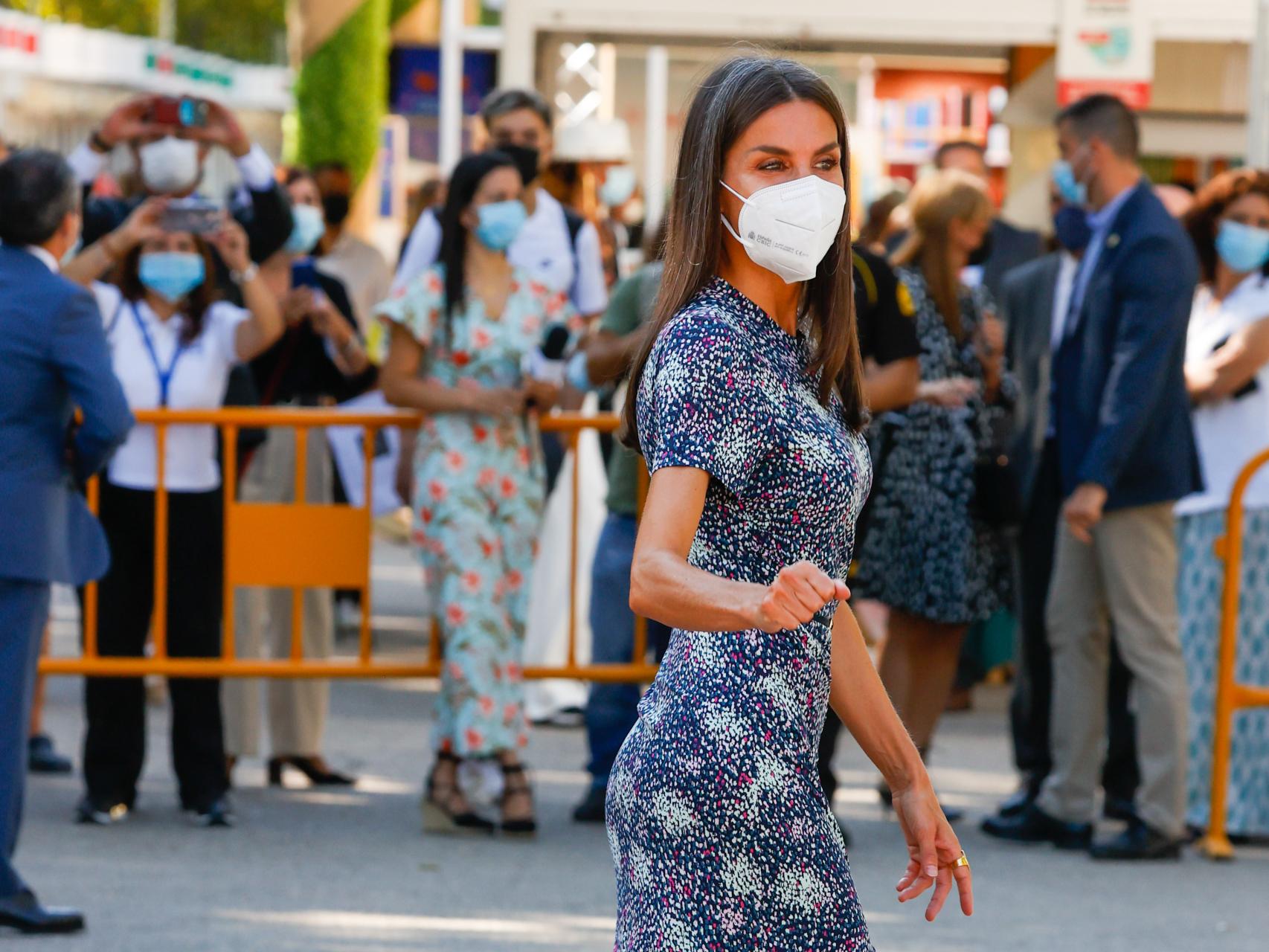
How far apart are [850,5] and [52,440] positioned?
5.47 metres

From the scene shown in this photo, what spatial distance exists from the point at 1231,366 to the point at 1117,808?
61.7 inches

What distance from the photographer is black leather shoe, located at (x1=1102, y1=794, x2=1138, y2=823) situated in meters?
7.04

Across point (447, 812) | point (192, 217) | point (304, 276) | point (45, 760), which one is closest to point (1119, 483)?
point (447, 812)

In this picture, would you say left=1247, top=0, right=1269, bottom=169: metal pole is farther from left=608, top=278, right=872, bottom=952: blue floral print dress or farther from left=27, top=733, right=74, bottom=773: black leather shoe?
left=608, top=278, right=872, bottom=952: blue floral print dress

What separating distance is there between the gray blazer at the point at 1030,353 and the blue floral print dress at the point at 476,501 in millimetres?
1687

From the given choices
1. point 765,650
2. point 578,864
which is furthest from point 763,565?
point 578,864

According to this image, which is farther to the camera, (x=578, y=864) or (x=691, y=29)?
(x=691, y=29)

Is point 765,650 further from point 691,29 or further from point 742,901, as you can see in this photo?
point 691,29

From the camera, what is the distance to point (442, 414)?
6574 mm

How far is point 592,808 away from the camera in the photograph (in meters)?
6.95

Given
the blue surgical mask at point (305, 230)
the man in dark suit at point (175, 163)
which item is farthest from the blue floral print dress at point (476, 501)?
the blue surgical mask at point (305, 230)

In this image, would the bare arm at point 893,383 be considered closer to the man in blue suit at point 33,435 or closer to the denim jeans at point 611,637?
the denim jeans at point 611,637

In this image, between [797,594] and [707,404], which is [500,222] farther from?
[797,594]

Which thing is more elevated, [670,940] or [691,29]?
[691,29]
